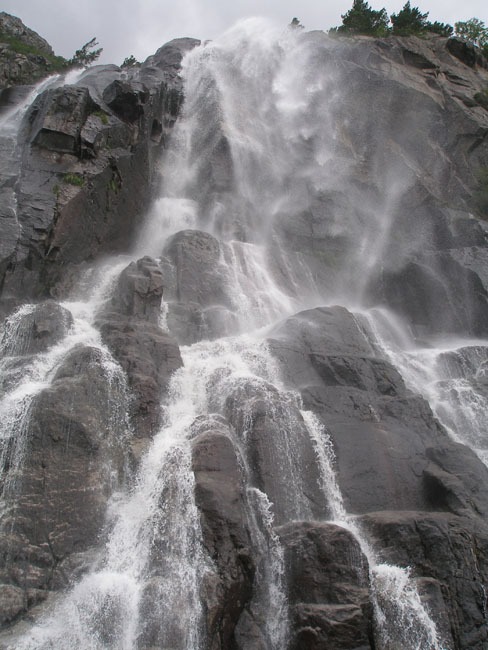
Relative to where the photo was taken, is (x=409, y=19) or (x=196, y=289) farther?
(x=409, y=19)

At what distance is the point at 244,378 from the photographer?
51.9ft

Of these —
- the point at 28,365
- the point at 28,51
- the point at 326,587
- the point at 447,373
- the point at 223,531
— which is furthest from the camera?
the point at 28,51

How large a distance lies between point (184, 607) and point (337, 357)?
34.1 feet

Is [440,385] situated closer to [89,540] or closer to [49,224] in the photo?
[89,540]

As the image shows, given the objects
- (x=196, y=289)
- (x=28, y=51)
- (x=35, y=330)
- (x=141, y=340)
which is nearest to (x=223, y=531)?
(x=141, y=340)

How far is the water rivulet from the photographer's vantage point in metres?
10.6

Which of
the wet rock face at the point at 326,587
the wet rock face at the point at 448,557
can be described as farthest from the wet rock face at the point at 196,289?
the wet rock face at the point at 448,557

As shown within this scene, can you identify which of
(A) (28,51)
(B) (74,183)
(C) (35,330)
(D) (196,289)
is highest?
(A) (28,51)

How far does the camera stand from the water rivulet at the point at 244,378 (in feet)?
34.6

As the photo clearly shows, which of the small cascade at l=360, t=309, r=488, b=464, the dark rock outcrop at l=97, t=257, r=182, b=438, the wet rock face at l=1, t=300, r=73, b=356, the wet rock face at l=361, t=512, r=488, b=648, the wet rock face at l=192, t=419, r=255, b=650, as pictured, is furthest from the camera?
the small cascade at l=360, t=309, r=488, b=464

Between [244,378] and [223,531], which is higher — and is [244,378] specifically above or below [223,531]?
above

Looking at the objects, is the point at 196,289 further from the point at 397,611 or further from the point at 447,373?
the point at 397,611

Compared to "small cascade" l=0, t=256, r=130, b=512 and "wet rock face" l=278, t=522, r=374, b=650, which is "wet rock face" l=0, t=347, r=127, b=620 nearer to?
"small cascade" l=0, t=256, r=130, b=512

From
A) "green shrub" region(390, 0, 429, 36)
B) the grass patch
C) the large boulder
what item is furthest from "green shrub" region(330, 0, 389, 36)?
the large boulder
